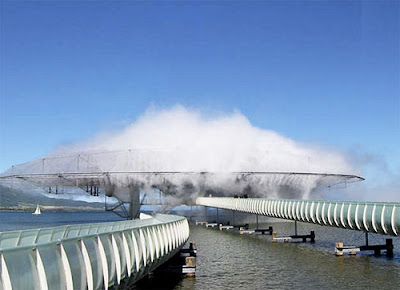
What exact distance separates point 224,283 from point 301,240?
1175 inches

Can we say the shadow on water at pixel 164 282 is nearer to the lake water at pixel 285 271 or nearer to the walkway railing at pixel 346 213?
the lake water at pixel 285 271

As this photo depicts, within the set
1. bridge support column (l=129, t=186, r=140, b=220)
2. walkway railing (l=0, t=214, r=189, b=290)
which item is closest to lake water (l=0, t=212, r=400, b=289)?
walkway railing (l=0, t=214, r=189, b=290)

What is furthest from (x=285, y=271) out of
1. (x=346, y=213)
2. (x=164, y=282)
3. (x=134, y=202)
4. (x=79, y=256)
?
(x=134, y=202)

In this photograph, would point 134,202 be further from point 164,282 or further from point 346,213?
point 164,282

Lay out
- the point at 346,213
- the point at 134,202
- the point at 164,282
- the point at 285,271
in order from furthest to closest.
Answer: the point at 134,202 < the point at 346,213 < the point at 285,271 < the point at 164,282

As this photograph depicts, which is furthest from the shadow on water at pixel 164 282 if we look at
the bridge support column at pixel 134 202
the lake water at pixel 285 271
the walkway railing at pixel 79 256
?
the bridge support column at pixel 134 202

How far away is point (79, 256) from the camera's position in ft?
44.6

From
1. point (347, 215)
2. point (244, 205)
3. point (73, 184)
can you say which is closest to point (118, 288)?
point (347, 215)

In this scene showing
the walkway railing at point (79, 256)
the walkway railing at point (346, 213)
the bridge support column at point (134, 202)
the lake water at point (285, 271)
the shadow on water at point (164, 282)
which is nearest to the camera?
the walkway railing at point (79, 256)

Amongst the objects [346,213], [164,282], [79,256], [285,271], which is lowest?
[164,282]

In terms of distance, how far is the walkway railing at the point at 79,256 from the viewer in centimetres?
1042

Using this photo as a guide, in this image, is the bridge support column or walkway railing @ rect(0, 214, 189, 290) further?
the bridge support column

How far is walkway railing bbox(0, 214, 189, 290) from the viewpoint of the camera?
10422mm

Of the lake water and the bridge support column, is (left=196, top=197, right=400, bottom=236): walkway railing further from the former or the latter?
the bridge support column
